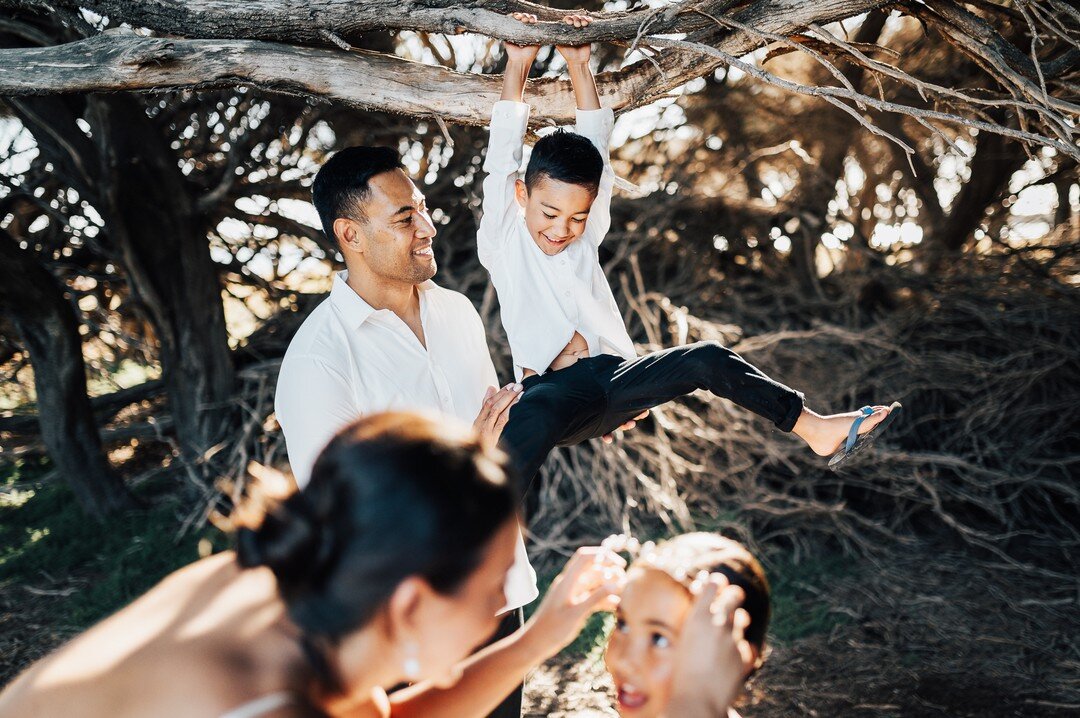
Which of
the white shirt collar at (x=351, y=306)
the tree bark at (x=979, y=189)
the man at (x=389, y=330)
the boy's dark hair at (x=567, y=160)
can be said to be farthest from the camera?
A: the tree bark at (x=979, y=189)

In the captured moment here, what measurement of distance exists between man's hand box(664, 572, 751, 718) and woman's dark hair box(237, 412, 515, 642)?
1.70ft

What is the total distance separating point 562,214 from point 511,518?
1652 mm

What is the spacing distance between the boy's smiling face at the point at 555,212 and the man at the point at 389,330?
13.6 inches

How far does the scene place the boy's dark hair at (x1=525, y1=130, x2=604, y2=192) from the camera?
273 cm

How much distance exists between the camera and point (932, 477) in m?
5.20

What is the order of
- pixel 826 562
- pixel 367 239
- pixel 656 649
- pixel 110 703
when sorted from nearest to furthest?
1. pixel 110 703
2. pixel 656 649
3. pixel 367 239
4. pixel 826 562

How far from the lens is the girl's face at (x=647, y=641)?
1674mm

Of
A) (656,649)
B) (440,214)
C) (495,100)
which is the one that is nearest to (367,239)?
(495,100)

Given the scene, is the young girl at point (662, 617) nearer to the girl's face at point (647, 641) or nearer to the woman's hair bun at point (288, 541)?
the girl's face at point (647, 641)

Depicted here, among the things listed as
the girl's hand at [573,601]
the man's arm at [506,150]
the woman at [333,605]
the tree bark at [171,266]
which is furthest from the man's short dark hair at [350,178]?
the tree bark at [171,266]

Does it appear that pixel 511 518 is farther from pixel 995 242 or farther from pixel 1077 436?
pixel 995 242

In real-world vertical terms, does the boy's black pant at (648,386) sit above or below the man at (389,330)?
below

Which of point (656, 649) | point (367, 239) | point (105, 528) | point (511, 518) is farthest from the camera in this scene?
point (105, 528)

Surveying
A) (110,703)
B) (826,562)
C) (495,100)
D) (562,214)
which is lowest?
(826,562)
